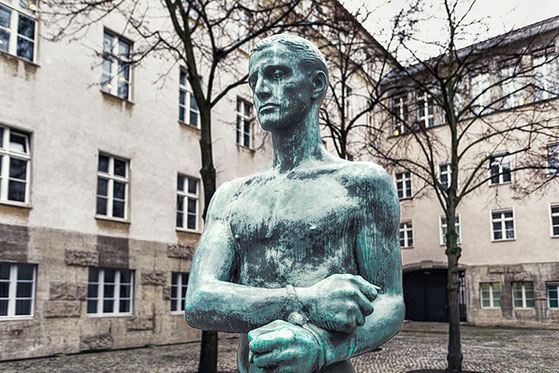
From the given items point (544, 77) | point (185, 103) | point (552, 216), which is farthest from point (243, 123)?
point (552, 216)

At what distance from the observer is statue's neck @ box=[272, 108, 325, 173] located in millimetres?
1692

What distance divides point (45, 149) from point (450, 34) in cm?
980

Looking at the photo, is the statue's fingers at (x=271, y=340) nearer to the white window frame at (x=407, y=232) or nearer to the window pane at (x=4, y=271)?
the window pane at (x=4, y=271)

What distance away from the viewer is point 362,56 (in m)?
15.0

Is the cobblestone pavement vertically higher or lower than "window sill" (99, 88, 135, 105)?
lower

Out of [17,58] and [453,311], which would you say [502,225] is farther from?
[17,58]

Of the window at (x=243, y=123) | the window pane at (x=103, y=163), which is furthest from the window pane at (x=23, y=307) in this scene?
the window at (x=243, y=123)

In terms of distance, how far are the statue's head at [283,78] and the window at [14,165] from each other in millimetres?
12690

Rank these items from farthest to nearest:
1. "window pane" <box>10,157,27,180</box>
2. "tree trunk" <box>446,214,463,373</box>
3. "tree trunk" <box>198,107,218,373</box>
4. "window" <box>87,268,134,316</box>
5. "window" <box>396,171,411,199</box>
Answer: "window" <box>396,171,411,199</box>
"window" <box>87,268,134,316</box>
"window pane" <box>10,157,27,180</box>
"tree trunk" <box>446,214,463,373</box>
"tree trunk" <box>198,107,218,373</box>

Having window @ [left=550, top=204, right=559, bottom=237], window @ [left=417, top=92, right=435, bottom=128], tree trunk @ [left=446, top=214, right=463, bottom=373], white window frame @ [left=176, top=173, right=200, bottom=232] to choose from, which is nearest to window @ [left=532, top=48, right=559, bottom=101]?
window @ [left=417, top=92, right=435, bottom=128]

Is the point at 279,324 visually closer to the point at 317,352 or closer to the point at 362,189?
the point at 317,352

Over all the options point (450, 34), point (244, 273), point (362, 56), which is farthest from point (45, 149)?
point (244, 273)

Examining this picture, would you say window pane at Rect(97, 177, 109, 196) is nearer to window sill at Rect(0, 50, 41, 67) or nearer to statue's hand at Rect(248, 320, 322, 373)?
window sill at Rect(0, 50, 41, 67)

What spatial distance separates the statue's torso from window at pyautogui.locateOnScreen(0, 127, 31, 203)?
41.5 ft
